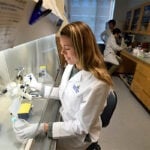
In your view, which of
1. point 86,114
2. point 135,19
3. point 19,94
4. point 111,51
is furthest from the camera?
point 135,19

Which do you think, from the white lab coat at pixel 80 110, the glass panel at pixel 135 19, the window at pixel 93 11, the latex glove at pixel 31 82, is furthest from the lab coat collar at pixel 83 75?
the window at pixel 93 11

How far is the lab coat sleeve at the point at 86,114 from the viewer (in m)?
0.88

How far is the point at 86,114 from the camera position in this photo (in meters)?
0.89

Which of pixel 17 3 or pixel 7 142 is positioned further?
pixel 7 142

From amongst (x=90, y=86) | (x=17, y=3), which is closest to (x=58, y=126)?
(x=90, y=86)

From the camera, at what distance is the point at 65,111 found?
107cm

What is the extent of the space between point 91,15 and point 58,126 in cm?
488

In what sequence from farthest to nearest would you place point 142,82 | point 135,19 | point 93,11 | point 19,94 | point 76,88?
point 93,11, point 135,19, point 142,82, point 19,94, point 76,88

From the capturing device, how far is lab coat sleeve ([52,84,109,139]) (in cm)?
88

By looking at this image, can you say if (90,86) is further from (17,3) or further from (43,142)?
(17,3)

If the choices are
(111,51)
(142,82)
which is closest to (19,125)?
(142,82)

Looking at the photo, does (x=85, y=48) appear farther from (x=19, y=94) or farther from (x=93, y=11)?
(x=93, y=11)

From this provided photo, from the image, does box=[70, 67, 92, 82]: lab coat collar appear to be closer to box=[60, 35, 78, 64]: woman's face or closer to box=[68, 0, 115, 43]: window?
box=[60, 35, 78, 64]: woman's face

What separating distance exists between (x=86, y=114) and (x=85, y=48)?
1.17ft
